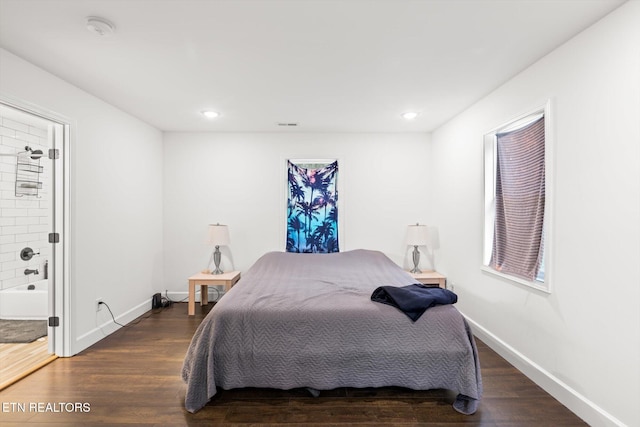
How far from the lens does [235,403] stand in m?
1.97

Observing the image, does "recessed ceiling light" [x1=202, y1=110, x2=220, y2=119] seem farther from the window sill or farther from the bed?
the window sill

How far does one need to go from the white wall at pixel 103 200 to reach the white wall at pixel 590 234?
12.4ft

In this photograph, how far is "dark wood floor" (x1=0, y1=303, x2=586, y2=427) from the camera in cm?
180

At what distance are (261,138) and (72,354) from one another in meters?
3.09

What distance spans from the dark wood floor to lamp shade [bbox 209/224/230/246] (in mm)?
1571

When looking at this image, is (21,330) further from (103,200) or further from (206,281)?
(206,281)

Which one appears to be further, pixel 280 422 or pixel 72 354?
pixel 72 354

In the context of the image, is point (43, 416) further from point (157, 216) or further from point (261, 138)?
point (261, 138)

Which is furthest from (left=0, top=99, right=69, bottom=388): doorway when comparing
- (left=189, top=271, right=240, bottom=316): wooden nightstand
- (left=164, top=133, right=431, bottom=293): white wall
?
(left=164, top=133, right=431, bottom=293): white wall

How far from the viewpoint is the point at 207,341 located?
1.98 metres

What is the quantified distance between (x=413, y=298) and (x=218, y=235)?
2.62 meters

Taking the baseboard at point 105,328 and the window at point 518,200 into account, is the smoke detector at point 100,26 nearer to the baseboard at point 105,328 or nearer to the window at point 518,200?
the baseboard at point 105,328

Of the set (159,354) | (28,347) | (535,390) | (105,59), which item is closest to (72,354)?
(28,347)

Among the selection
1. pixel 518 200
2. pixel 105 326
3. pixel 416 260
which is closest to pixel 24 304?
pixel 105 326
